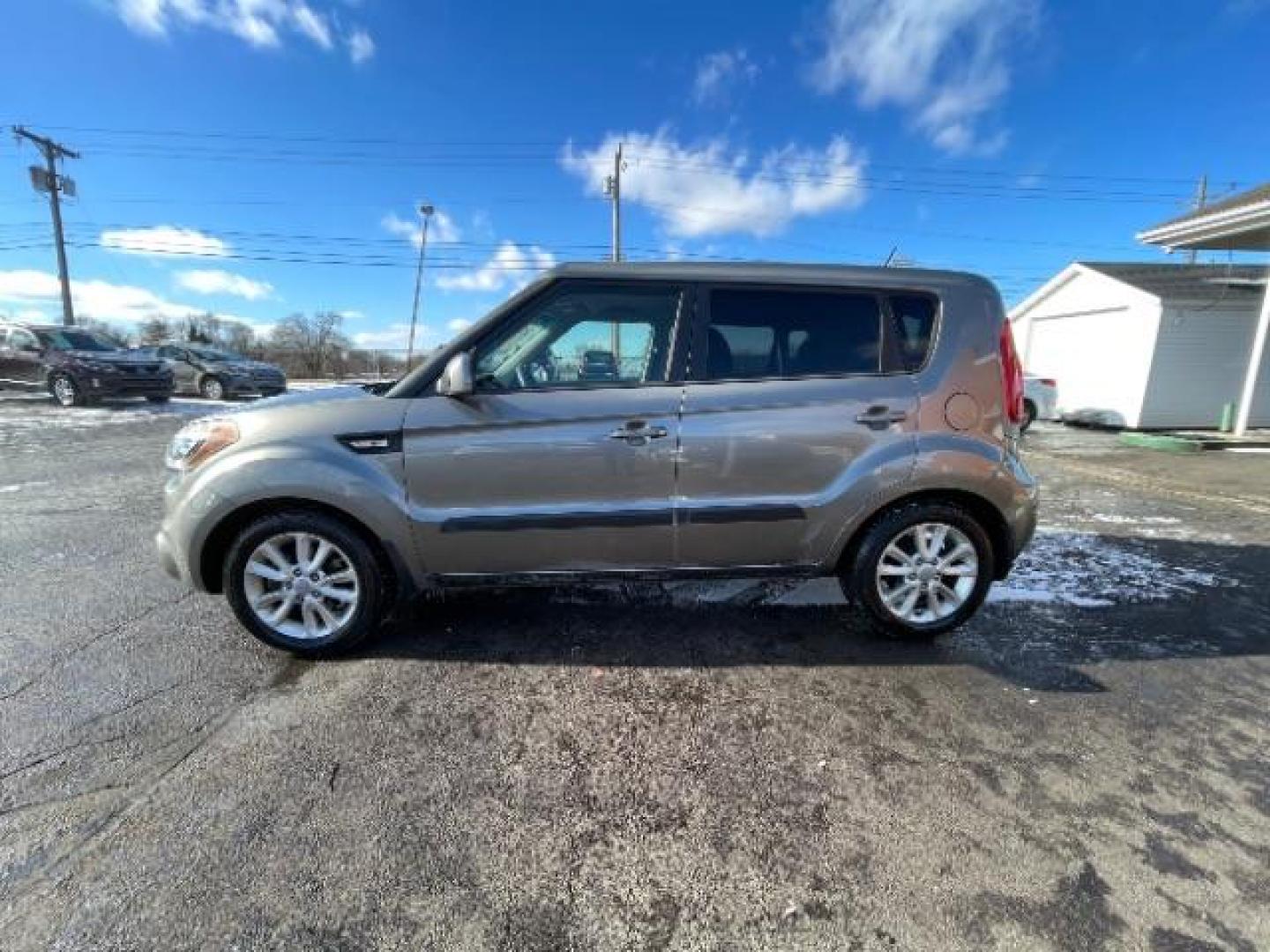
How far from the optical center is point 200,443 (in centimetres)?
312

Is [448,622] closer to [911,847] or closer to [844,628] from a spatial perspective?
[844,628]

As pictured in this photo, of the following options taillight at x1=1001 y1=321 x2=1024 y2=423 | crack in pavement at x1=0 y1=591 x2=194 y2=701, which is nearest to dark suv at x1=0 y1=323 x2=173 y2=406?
crack in pavement at x1=0 y1=591 x2=194 y2=701

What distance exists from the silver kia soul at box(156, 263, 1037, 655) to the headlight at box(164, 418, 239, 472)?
0.6 inches

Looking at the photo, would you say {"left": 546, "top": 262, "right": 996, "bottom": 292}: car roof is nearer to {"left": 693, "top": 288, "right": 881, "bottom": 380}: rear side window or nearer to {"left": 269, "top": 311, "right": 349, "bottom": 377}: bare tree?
{"left": 693, "top": 288, "right": 881, "bottom": 380}: rear side window

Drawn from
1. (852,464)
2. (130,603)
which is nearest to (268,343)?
(130,603)

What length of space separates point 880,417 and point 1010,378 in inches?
29.6

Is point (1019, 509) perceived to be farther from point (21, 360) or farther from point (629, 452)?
point (21, 360)

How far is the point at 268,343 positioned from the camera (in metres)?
41.5

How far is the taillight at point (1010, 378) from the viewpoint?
3221 mm

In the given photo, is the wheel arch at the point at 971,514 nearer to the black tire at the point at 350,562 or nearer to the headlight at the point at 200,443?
the black tire at the point at 350,562

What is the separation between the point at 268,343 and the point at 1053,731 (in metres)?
47.7

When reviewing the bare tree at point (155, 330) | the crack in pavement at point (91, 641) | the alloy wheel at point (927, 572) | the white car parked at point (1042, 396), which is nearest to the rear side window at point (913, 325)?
the alloy wheel at point (927, 572)

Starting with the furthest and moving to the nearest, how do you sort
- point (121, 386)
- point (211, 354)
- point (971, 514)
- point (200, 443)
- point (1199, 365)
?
point (211, 354) < point (121, 386) < point (1199, 365) < point (971, 514) < point (200, 443)

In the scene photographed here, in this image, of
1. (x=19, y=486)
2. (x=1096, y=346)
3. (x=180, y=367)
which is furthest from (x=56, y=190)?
(x=1096, y=346)
